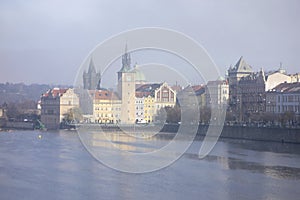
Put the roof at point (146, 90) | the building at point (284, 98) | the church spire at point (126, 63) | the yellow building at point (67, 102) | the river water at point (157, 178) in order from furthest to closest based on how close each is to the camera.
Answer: the church spire at point (126, 63) → the roof at point (146, 90) → the yellow building at point (67, 102) → the building at point (284, 98) → the river water at point (157, 178)

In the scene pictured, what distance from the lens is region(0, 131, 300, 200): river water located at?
11.0m

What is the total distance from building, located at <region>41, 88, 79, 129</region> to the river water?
71.8 feet

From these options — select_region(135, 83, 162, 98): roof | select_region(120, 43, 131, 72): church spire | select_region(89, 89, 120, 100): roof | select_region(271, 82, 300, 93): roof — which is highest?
select_region(120, 43, 131, 72): church spire

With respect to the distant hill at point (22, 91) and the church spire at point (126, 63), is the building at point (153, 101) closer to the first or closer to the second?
the church spire at point (126, 63)

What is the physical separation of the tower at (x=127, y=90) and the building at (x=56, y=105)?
10.4 feet

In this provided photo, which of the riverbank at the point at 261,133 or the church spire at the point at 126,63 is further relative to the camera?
the church spire at the point at 126,63

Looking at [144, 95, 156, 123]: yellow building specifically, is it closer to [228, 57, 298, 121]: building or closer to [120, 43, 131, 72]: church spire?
[120, 43, 131, 72]: church spire

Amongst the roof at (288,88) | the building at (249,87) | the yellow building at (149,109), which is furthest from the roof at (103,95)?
the roof at (288,88)

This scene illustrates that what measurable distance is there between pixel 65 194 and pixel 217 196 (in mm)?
2635

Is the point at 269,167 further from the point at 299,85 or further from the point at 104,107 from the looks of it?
the point at 104,107

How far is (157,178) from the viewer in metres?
12.8

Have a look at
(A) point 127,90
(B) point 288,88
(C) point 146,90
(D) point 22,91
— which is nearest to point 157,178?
(B) point 288,88

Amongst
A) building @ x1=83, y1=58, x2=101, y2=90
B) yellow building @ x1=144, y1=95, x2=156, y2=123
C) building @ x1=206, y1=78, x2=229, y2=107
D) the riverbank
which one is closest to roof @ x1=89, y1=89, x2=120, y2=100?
yellow building @ x1=144, y1=95, x2=156, y2=123

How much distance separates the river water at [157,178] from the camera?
11.0 m
